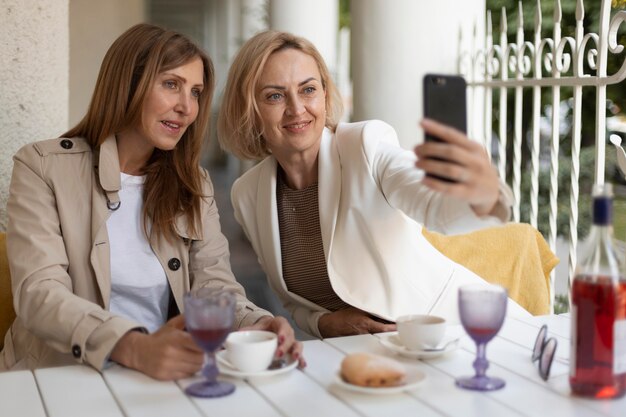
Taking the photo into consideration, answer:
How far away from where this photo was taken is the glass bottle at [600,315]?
1329 millimetres

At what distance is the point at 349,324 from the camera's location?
2326mm

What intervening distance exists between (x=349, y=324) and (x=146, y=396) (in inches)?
39.5

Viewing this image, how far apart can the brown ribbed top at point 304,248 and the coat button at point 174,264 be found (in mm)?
415

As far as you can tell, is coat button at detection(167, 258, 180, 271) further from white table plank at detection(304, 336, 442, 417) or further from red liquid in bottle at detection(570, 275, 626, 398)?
red liquid in bottle at detection(570, 275, 626, 398)

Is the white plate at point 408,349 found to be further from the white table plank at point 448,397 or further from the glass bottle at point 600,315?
the glass bottle at point 600,315

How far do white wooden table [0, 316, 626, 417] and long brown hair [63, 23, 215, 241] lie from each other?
0.68 meters

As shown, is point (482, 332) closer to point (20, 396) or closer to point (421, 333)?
point (421, 333)

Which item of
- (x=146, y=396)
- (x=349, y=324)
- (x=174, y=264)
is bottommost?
(x=349, y=324)

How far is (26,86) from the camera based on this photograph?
2703 mm

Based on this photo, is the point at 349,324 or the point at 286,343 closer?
the point at 286,343

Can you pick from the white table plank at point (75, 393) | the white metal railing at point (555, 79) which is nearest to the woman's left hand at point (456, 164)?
the white table plank at point (75, 393)

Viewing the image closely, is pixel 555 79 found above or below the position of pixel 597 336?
above

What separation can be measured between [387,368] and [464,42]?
2925 mm

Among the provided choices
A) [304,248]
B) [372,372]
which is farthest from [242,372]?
[304,248]
